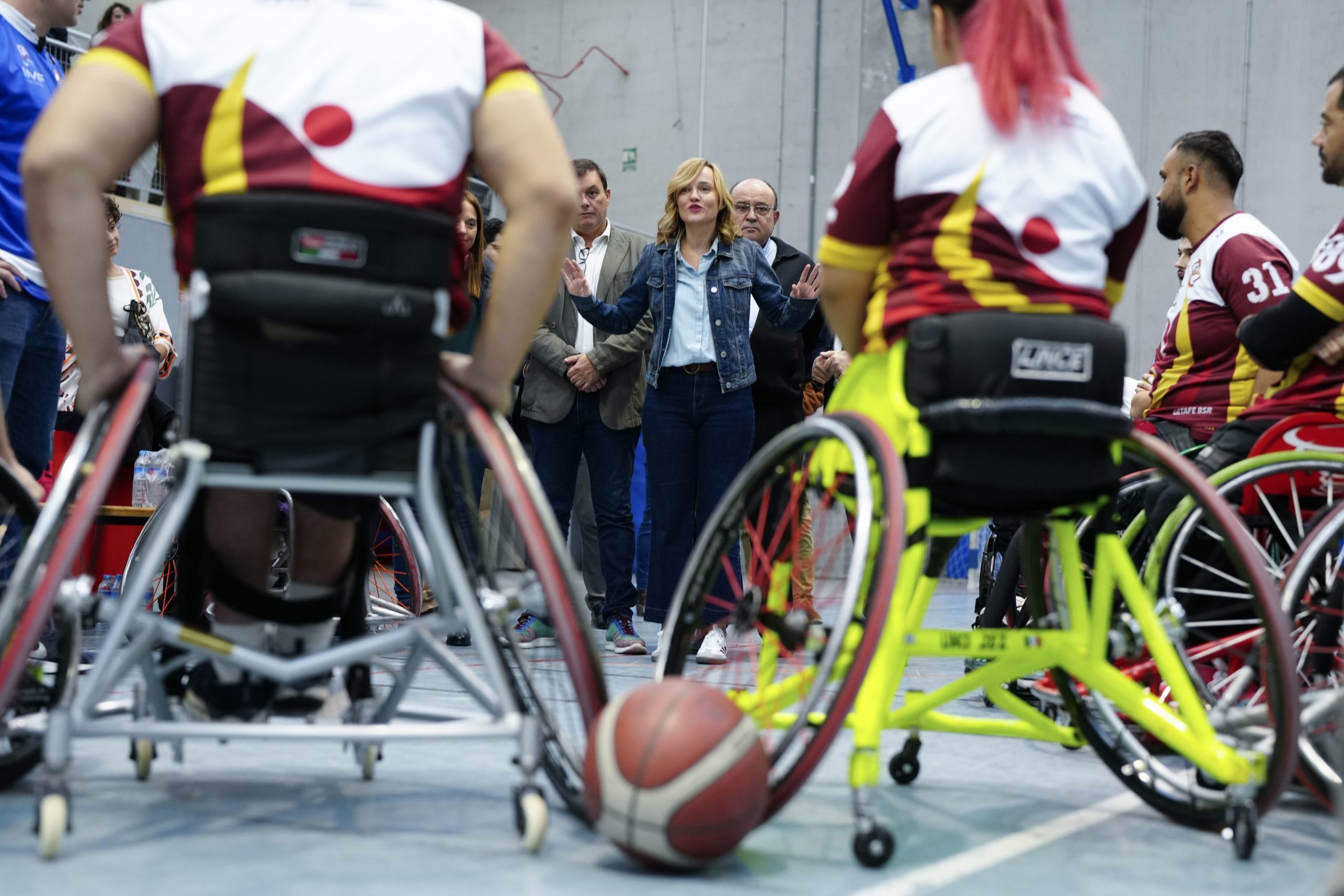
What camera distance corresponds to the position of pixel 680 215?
4715mm

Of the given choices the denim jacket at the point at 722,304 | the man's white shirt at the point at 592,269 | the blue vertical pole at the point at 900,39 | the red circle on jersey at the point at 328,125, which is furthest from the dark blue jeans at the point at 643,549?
the blue vertical pole at the point at 900,39

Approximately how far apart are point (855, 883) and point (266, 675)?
0.85 meters

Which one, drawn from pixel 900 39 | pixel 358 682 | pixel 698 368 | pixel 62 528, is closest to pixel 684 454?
pixel 698 368

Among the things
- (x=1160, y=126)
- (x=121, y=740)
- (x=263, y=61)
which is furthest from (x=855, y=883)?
(x=1160, y=126)

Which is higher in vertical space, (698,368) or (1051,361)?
(1051,361)

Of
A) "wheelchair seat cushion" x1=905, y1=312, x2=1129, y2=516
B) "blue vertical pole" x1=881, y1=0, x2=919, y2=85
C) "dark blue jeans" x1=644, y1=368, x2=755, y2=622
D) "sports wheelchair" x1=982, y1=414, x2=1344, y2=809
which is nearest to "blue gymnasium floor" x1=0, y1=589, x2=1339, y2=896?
"sports wheelchair" x1=982, y1=414, x2=1344, y2=809

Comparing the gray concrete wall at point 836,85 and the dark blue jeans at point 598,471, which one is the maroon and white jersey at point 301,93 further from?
the gray concrete wall at point 836,85

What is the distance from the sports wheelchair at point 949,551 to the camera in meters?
1.85

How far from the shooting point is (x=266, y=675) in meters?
1.83

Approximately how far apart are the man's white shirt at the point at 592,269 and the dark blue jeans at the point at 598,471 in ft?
0.99

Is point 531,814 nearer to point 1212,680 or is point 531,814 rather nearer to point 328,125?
point 328,125

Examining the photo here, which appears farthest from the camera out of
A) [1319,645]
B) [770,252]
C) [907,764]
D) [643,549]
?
[643,549]

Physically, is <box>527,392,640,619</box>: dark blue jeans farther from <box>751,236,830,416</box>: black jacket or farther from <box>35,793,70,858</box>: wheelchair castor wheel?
<box>35,793,70,858</box>: wheelchair castor wheel

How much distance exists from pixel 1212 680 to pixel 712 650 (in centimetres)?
172
